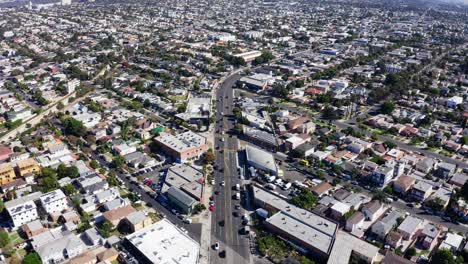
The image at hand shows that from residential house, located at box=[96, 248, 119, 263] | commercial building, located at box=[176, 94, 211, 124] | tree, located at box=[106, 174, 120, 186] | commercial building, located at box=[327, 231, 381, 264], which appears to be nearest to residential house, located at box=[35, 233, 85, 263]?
residential house, located at box=[96, 248, 119, 263]

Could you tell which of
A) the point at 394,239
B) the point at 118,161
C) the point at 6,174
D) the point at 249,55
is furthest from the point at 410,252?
the point at 249,55

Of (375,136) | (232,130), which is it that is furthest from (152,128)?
(375,136)

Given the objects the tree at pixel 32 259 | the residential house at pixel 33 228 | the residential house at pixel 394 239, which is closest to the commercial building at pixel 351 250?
the residential house at pixel 394 239

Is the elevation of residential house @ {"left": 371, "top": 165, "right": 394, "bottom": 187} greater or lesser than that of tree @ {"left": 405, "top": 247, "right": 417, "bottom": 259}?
greater

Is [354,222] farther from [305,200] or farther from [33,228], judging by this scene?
[33,228]

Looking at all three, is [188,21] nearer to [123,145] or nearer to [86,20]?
[86,20]

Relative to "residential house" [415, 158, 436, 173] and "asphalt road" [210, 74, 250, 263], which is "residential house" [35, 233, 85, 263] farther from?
"residential house" [415, 158, 436, 173]
